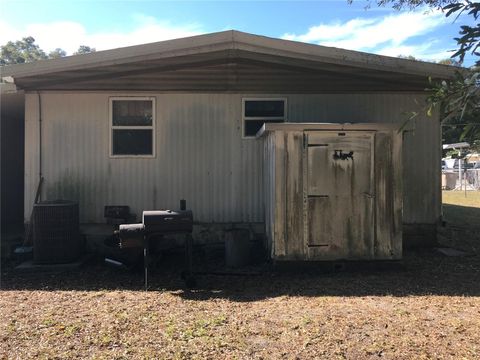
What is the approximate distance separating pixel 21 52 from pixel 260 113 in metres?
66.7

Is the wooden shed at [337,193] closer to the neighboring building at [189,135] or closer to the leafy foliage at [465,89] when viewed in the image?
the neighboring building at [189,135]

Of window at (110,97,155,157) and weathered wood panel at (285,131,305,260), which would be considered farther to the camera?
window at (110,97,155,157)

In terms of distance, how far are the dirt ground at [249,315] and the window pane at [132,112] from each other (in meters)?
2.94

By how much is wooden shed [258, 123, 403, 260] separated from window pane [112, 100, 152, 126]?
3.02 m

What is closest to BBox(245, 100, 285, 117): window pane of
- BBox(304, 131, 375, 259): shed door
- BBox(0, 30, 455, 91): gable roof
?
BBox(0, 30, 455, 91): gable roof

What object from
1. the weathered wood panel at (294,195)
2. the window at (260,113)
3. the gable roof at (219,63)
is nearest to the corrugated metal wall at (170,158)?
the window at (260,113)

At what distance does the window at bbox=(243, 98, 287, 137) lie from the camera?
29.4 ft

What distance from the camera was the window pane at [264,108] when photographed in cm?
897

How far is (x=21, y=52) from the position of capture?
215 ft

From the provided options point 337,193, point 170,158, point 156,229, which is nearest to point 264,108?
point 170,158

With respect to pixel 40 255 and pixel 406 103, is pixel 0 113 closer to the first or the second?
pixel 40 255

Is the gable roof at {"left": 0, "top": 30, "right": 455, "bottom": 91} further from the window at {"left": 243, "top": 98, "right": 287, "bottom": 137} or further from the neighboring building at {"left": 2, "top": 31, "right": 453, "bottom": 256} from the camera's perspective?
the window at {"left": 243, "top": 98, "right": 287, "bottom": 137}

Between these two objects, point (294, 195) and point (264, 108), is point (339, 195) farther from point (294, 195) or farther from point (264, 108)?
point (264, 108)

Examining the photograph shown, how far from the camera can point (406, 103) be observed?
9.06 m
